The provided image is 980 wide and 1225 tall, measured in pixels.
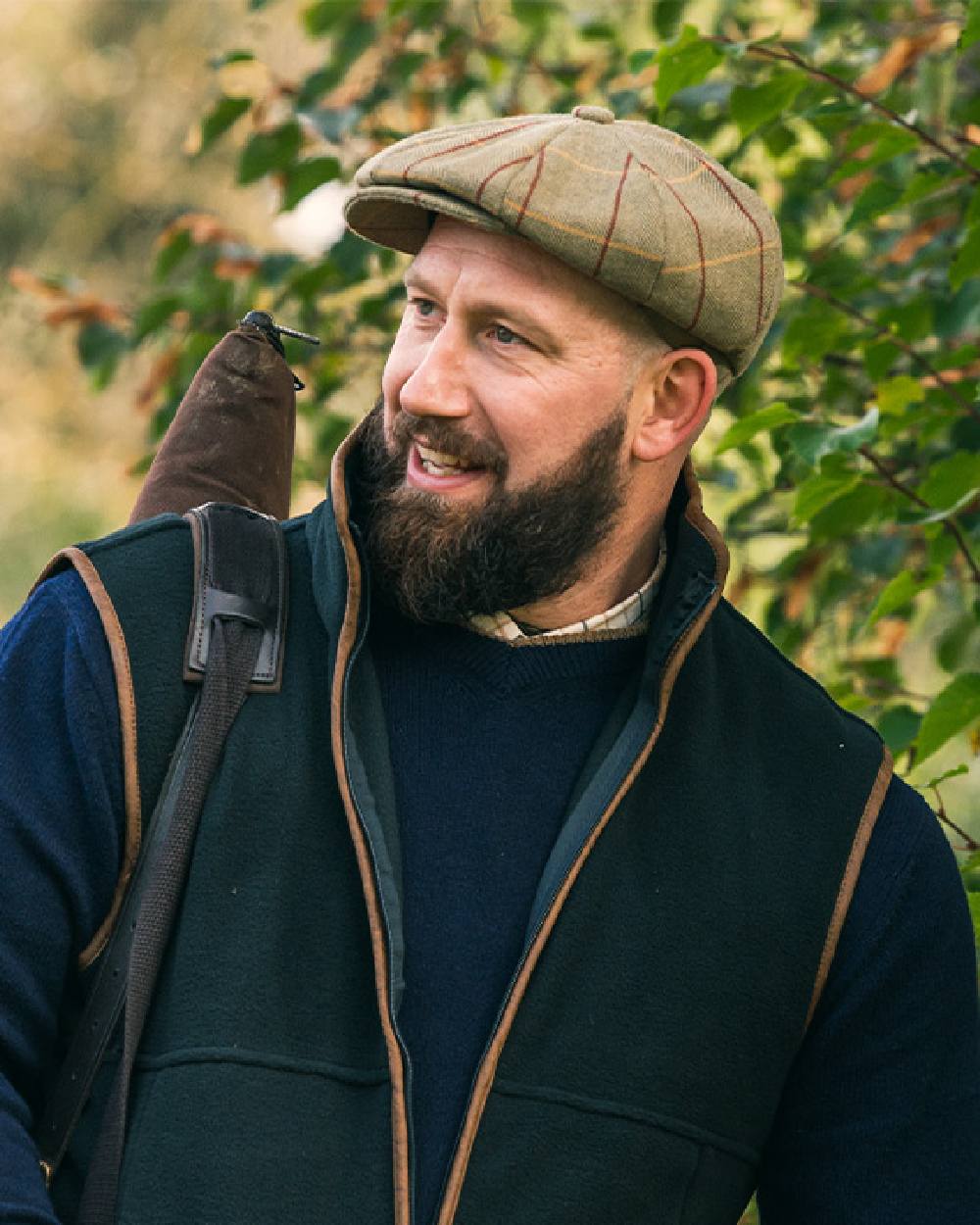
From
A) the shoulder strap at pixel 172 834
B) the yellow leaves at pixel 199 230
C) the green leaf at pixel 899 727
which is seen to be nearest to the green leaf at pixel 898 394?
the green leaf at pixel 899 727

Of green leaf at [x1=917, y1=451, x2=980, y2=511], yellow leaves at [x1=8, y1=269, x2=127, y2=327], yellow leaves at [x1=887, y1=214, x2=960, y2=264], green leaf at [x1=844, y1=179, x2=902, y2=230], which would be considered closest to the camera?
green leaf at [x1=917, y1=451, x2=980, y2=511]

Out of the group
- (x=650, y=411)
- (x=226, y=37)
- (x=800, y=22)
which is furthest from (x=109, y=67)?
(x=650, y=411)

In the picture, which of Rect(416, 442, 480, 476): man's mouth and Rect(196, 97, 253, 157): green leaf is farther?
Rect(196, 97, 253, 157): green leaf

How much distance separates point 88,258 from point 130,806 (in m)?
15.4

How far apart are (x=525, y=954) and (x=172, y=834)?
0.37 meters

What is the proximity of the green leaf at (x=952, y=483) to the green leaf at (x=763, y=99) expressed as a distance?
1.69ft

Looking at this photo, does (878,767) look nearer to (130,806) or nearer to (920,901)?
(920,901)

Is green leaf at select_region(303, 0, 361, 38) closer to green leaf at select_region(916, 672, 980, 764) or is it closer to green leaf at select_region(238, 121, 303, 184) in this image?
green leaf at select_region(238, 121, 303, 184)

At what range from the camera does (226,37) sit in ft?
51.7

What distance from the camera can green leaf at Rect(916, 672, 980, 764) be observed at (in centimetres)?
222

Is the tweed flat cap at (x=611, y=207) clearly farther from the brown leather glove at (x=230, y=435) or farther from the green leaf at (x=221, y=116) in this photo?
the green leaf at (x=221, y=116)

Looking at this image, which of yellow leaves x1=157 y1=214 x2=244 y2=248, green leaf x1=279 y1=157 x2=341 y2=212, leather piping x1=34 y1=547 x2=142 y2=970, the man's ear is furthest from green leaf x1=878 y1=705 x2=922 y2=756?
yellow leaves x1=157 y1=214 x2=244 y2=248

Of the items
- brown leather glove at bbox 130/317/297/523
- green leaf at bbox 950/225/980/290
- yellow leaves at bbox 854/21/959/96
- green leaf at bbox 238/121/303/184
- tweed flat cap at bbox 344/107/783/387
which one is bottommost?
brown leather glove at bbox 130/317/297/523

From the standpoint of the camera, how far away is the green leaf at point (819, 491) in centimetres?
236
